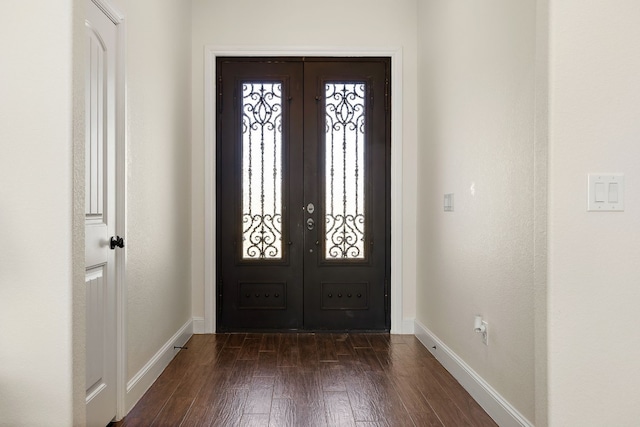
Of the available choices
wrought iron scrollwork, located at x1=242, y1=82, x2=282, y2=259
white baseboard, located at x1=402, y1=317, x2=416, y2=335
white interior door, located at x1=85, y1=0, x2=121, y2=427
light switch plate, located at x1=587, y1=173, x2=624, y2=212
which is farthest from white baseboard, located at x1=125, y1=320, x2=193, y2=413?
light switch plate, located at x1=587, y1=173, x2=624, y2=212

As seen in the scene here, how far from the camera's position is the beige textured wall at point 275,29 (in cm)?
453

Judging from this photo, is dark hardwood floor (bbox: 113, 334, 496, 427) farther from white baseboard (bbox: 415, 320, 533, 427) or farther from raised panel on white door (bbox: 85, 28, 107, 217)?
raised panel on white door (bbox: 85, 28, 107, 217)

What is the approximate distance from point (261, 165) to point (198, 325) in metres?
1.52

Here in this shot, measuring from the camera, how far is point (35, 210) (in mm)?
1695

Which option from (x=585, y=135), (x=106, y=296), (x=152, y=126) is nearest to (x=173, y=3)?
(x=152, y=126)

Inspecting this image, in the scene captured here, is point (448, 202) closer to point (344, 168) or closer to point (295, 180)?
point (344, 168)

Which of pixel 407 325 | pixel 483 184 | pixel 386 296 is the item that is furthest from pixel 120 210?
pixel 407 325

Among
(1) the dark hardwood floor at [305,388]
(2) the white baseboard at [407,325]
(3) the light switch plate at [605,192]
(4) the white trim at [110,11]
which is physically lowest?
(1) the dark hardwood floor at [305,388]

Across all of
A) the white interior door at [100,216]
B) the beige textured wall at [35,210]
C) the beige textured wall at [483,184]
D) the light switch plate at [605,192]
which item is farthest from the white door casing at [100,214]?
the light switch plate at [605,192]

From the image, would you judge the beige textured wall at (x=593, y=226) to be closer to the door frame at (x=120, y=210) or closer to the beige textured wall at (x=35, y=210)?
the beige textured wall at (x=35, y=210)

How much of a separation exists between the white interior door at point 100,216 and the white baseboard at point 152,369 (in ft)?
0.66

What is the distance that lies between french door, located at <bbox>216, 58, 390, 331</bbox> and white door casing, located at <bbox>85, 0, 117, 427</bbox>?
192cm

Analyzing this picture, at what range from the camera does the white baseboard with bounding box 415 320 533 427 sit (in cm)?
248

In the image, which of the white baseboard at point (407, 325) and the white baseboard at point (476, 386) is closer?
the white baseboard at point (476, 386)
